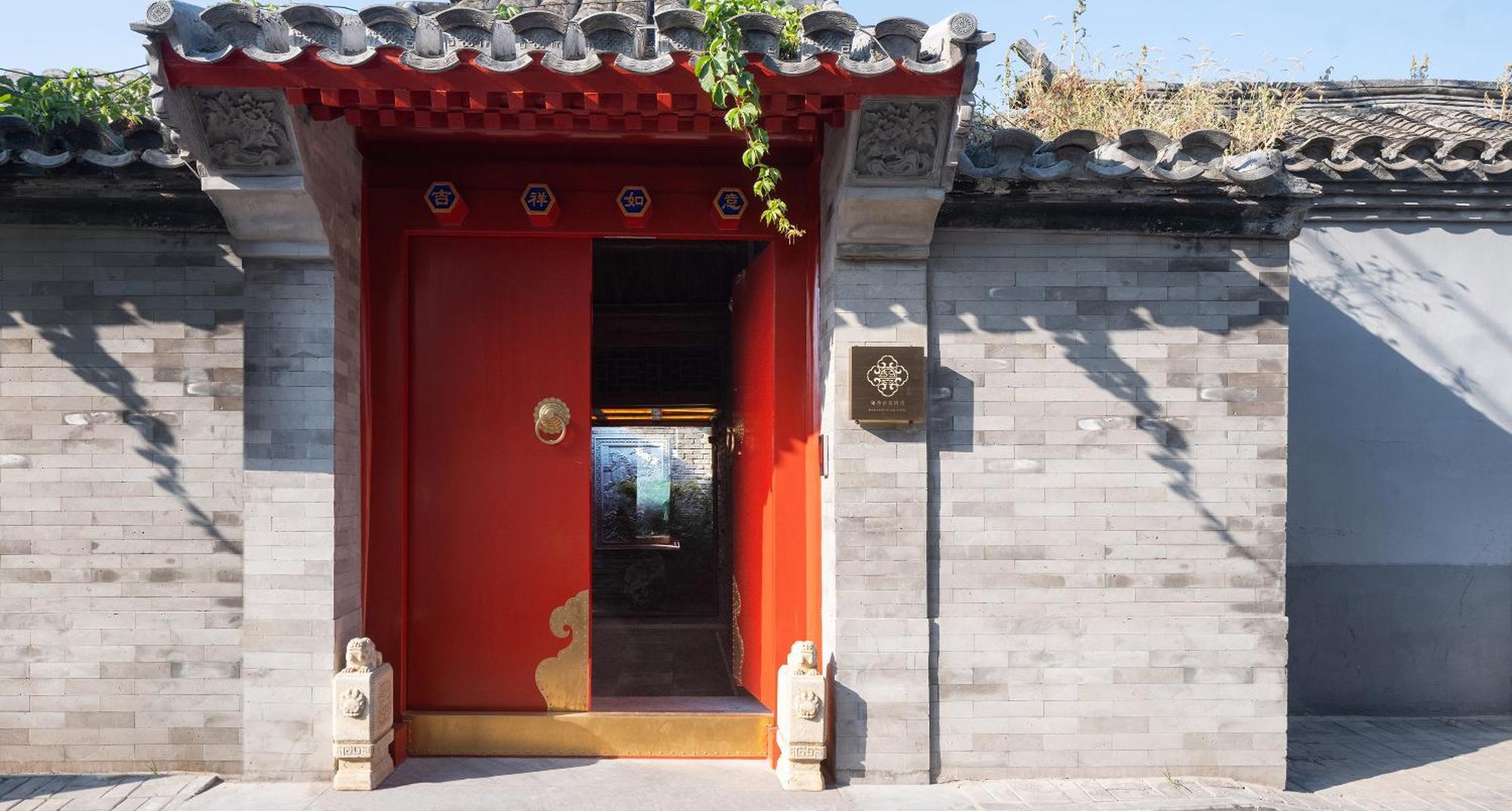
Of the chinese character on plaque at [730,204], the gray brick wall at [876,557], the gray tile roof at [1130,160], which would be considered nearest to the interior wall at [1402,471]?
the gray tile roof at [1130,160]

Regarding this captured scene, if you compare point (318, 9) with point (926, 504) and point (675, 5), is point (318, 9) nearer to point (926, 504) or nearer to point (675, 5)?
point (675, 5)

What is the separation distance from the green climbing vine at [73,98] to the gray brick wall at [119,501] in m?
0.60

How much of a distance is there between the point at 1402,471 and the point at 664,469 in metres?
7.41

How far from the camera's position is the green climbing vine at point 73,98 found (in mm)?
5012

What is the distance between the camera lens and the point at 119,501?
510 cm

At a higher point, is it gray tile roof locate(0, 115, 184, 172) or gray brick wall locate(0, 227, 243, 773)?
gray tile roof locate(0, 115, 184, 172)

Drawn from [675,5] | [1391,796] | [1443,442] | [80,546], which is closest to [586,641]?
[80,546]

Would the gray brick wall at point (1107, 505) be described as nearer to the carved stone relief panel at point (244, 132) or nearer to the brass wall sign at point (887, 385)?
the brass wall sign at point (887, 385)

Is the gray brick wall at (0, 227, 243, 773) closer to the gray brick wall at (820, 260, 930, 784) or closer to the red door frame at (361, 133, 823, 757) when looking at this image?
the red door frame at (361, 133, 823, 757)

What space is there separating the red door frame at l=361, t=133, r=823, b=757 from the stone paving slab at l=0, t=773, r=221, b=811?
3.49 ft

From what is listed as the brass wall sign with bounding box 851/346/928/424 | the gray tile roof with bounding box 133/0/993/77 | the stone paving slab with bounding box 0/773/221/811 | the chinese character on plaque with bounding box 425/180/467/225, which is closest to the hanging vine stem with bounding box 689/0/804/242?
the gray tile roof with bounding box 133/0/993/77

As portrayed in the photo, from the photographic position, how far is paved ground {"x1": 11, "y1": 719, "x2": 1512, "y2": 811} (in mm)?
4703

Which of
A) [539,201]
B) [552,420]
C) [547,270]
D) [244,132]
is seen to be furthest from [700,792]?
[244,132]

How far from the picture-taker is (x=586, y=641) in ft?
18.0
